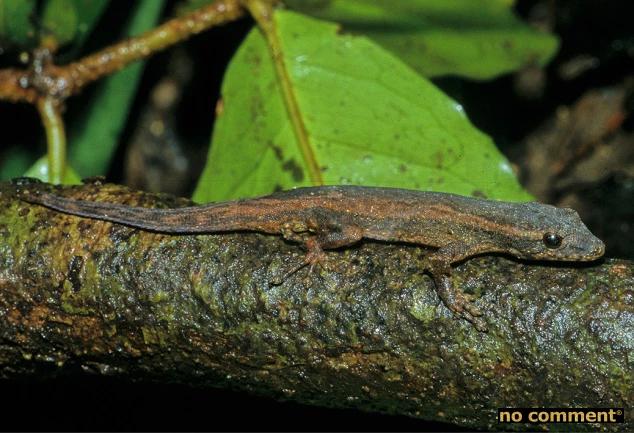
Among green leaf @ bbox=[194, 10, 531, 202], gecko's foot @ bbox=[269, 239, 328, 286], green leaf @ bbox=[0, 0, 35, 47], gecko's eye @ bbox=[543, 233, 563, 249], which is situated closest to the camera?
gecko's foot @ bbox=[269, 239, 328, 286]

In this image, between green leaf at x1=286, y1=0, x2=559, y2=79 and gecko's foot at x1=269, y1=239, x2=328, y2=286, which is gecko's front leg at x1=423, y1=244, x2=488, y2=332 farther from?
green leaf at x1=286, y1=0, x2=559, y2=79

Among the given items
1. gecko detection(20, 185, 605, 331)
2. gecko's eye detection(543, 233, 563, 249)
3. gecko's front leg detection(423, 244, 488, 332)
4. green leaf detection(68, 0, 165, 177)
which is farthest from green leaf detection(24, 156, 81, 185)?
gecko's eye detection(543, 233, 563, 249)

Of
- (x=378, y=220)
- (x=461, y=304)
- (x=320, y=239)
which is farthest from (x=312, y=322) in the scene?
(x=378, y=220)

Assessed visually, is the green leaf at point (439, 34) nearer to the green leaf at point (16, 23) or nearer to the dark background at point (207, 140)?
the dark background at point (207, 140)

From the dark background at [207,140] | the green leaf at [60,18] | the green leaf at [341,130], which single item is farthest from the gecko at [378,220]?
the green leaf at [60,18]

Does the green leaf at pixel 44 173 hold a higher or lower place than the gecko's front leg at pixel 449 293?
higher

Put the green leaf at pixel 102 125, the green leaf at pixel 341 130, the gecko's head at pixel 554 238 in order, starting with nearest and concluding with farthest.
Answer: the gecko's head at pixel 554 238 < the green leaf at pixel 341 130 < the green leaf at pixel 102 125

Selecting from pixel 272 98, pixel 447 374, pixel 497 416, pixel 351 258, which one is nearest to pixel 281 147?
pixel 272 98

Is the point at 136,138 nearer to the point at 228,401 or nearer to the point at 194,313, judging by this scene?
the point at 228,401
